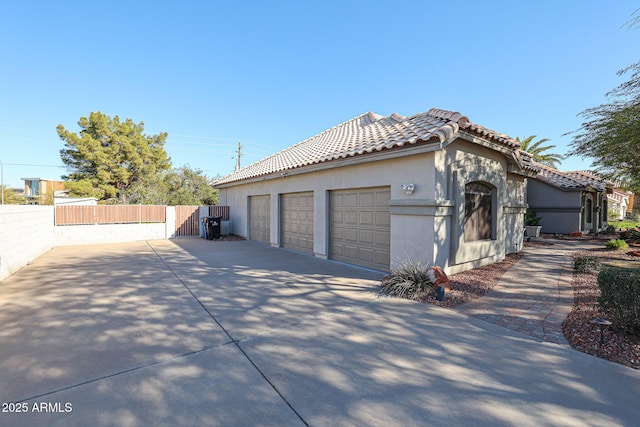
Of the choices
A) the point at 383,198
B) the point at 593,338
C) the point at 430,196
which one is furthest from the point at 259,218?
the point at 593,338

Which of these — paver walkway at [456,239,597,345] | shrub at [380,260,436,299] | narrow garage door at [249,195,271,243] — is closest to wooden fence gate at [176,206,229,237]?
narrow garage door at [249,195,271,243]

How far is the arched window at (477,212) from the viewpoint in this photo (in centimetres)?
831

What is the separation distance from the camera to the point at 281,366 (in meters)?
3.41

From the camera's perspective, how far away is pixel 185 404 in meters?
2.74

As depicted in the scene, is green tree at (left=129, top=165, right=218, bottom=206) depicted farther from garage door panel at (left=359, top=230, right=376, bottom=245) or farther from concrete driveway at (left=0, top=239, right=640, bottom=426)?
concrete driveway at (left=0, top=239, right=640, bottom=426)

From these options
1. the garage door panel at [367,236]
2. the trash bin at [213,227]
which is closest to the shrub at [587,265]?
the garage door panel at [367,236]

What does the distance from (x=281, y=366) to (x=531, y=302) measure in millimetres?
5089

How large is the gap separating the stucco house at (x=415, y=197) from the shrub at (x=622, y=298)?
309cm

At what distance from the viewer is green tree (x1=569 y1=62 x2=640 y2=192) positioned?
22.6ft

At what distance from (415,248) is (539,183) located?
622 inches

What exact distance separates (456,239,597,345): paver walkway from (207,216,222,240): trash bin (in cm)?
1405

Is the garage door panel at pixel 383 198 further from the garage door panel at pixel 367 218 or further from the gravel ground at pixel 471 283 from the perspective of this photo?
the gravel ground at pixel 471 283

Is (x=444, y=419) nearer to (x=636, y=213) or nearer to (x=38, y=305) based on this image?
(x=38, y=305)

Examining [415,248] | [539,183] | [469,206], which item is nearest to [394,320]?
[415,248]
